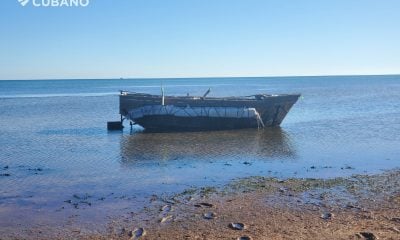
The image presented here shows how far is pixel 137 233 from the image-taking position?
10492 millimetres

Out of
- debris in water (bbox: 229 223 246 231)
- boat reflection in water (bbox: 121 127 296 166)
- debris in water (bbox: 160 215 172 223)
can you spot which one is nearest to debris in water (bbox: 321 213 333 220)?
debris in water (bbox: 229 223 246 231)

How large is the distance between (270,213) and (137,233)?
11.1ft

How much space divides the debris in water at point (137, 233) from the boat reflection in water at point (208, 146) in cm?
907

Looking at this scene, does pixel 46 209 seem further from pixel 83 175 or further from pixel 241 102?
pixel 241 102

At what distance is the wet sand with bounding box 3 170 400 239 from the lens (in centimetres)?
1025

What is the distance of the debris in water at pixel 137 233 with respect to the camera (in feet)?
33.7

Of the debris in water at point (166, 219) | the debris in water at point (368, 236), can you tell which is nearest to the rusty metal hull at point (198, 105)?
the debris in water at point (166, 219)

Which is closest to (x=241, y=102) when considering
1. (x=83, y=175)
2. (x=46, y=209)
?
(x=83, y=175)

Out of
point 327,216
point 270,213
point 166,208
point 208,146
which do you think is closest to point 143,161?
point 208,146

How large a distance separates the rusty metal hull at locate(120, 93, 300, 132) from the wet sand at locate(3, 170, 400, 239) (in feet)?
51.8

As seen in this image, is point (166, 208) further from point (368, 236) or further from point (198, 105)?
point (198, 105)

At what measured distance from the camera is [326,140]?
2552 centimetres

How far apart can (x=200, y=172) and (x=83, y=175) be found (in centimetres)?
421

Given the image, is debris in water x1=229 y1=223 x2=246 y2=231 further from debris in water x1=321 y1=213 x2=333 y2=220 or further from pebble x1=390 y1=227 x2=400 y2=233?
pebble x1=390 y1=227 x2=400 y2=233
